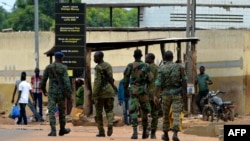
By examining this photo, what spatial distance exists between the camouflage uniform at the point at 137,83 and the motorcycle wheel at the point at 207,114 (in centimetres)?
995

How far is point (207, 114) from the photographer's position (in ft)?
90.4


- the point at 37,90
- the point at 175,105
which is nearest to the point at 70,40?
the point at 37,90

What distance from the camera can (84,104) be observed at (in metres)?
26.5

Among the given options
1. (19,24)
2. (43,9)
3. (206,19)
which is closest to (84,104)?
(206,19)

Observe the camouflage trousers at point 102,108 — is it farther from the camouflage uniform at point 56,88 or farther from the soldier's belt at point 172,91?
the soldier's belt at point 172,91

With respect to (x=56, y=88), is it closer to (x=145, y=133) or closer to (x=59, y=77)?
(x=59, y=77)

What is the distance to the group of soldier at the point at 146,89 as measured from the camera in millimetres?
16703

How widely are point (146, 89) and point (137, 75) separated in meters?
0.34

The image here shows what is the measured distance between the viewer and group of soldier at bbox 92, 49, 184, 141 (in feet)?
54.8

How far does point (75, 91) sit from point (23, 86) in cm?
240

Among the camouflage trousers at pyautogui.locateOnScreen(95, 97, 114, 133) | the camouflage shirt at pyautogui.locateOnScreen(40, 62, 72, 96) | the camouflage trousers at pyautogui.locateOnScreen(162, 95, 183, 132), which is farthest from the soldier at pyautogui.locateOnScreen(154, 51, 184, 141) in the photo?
the camouflage shirt at pyautogui.locateOnScreen(40, 62, 72, 96)

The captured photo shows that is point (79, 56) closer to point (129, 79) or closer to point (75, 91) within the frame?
point (75, 91)

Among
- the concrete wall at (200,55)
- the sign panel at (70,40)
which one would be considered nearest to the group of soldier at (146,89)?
the sign panel at (70,40)

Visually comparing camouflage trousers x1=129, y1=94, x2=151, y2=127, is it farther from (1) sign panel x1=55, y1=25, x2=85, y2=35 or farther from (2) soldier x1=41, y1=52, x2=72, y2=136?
(1) sign panel x1=55, y1=25, x2=85, y2=35
